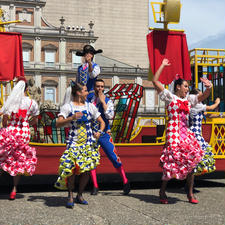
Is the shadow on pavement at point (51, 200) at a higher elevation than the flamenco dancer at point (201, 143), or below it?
below

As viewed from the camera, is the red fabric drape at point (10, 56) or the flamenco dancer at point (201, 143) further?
the red fabric drape at point (10, 56)

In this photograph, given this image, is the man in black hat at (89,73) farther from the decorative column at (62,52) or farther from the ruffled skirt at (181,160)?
the decorative column at (62,52)

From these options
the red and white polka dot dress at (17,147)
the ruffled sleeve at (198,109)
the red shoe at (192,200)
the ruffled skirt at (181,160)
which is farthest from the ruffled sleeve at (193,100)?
the red and white polka dot dress at (17,147)

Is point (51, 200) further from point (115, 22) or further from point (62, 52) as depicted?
point (115, 22)

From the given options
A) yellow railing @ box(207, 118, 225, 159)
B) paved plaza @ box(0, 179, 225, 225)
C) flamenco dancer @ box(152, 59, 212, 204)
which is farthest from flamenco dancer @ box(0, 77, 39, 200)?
yellow railing @ box(207, 118, 225, 159)

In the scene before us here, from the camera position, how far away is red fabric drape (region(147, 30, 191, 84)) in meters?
6.23

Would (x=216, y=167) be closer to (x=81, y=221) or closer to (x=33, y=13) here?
(x=81, y=221)

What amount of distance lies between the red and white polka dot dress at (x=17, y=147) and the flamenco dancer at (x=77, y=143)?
Answer: 2.80 ft

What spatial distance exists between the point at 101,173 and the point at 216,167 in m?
1.95

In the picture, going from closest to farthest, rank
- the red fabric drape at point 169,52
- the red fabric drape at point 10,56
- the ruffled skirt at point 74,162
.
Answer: the ruffled skirt at point 74,162 < the red fabric drape at point 169,52 < the red fabric drape at point 10,56

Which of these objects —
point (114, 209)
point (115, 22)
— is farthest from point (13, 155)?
point (115, 22)

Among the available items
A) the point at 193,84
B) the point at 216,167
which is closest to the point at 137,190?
the point at 216,167

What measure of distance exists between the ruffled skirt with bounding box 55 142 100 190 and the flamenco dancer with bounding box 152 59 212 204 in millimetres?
1015

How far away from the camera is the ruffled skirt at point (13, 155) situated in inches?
211
